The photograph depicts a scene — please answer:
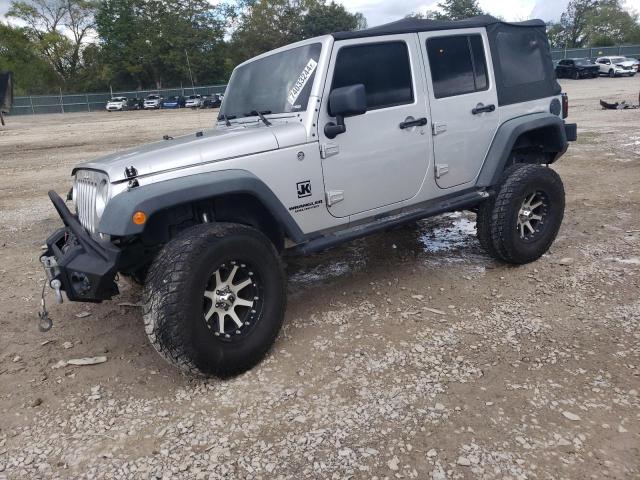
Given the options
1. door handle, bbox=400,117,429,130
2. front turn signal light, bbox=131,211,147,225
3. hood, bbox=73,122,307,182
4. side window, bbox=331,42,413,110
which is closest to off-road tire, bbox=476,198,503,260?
door handle, bbox=400,117,429,130

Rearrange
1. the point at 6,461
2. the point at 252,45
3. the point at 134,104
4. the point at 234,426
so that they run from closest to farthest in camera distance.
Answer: the point at 6,461 → the point at 234,426 → the point at 134,104 → the point at 252,45

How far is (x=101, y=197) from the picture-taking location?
317cm

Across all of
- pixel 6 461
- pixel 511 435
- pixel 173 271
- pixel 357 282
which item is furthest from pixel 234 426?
pixel 357 282

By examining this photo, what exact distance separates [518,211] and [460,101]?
1.09 meters

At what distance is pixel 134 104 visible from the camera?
5050 centimetres

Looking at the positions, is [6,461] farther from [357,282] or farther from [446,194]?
[446,194]

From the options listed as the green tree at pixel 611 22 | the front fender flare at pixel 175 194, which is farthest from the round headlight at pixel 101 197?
the green tree at pixel 611 22

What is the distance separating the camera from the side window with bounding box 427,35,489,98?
4176 mm

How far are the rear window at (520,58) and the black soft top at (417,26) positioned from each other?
13cm

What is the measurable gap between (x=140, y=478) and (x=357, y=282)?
2.60 metres

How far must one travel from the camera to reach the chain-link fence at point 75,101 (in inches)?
2117

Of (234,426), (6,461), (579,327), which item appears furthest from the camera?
(579,327)

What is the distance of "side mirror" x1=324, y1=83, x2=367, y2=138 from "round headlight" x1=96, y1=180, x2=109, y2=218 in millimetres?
1439

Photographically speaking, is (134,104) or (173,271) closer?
(173,271)
